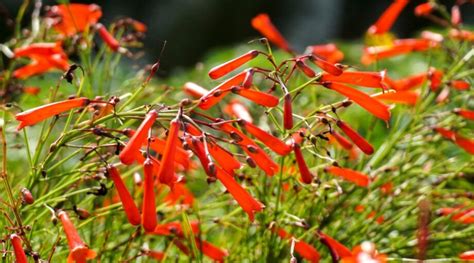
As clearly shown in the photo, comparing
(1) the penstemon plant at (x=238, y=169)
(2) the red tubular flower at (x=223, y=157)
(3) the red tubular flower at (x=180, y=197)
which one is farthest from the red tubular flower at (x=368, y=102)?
(3) the red tubular flower at (x=180, y=197)

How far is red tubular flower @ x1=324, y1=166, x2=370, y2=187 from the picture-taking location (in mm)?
2283

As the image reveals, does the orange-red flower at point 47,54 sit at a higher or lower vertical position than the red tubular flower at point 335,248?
higher

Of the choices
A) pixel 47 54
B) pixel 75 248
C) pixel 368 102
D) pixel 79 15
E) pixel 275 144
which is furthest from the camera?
pixel 79 15

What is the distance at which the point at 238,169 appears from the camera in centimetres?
184

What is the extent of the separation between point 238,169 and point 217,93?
0.21 meters

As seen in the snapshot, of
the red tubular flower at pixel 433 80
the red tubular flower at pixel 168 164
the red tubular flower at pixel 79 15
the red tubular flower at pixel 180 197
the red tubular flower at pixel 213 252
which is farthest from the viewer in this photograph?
the red tubular flower at pixel 79 15

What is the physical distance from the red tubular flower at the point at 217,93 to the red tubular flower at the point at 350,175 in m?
0.55

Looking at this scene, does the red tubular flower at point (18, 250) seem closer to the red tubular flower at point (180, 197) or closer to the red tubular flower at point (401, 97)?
the red tubular flower at point (180, 197)

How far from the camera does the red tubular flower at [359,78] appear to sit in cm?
187

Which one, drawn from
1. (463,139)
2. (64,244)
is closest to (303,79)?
(463,139)

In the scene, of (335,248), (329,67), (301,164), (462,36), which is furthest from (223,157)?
(462,36)

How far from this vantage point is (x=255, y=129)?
5.90 ft

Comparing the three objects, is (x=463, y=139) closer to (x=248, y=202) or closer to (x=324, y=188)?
(x=324, y=188)

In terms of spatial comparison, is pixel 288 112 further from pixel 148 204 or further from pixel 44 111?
pixel 44 111
